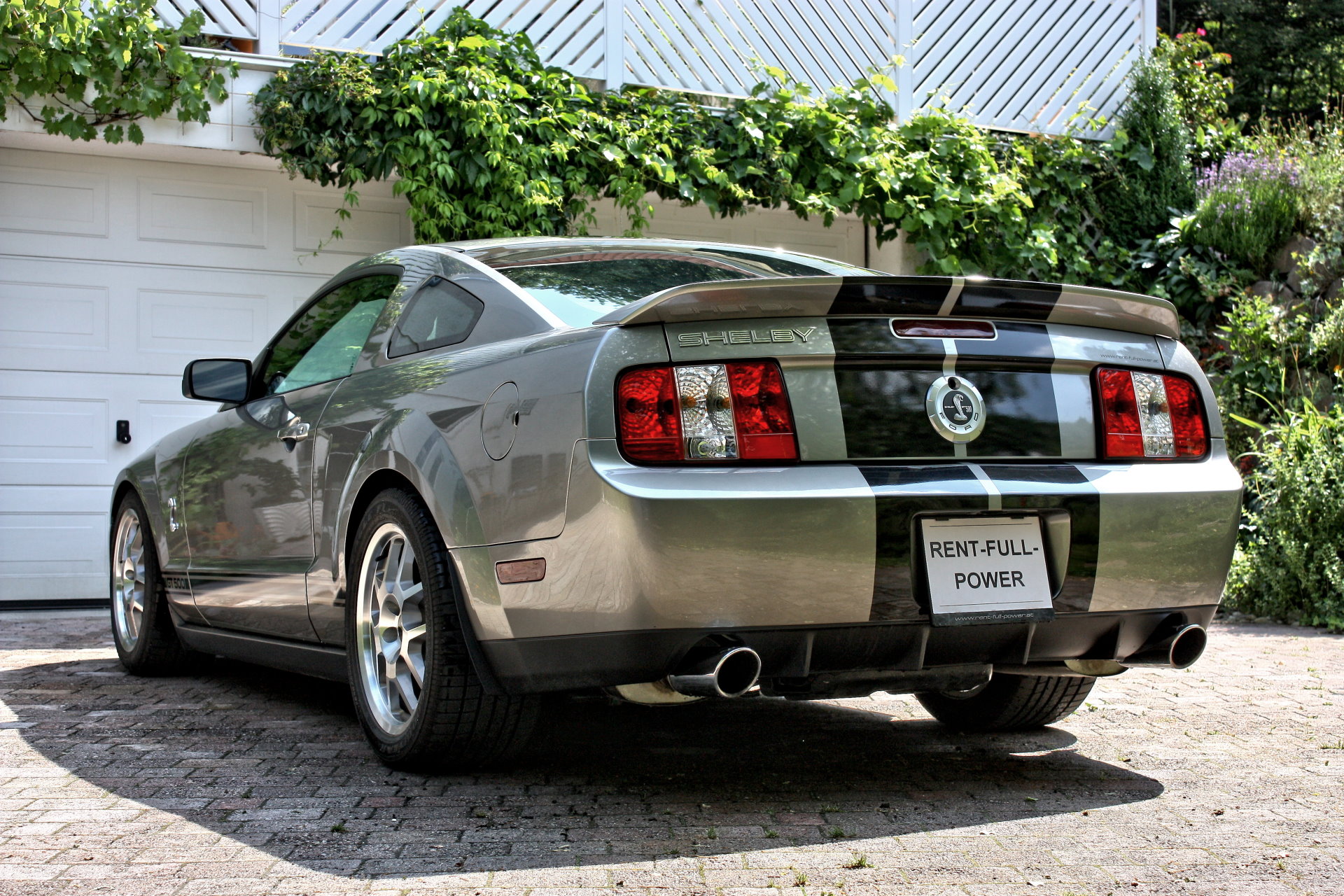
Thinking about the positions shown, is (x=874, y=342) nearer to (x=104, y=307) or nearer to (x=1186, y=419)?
(x=1186, y=419)

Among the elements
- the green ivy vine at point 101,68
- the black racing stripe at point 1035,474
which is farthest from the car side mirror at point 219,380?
the green ivy vine at point 101,68

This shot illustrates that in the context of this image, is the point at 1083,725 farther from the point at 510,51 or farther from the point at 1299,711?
the point at 510,51

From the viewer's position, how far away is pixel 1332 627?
665cm

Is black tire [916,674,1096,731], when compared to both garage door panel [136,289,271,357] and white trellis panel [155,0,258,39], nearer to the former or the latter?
garage door panel [136,289,271,357]

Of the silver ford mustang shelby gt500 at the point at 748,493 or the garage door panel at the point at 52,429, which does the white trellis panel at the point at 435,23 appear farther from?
the silver ford mustang shelby gt500 at the point at 748,493

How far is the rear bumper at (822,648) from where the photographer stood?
9.10 feet

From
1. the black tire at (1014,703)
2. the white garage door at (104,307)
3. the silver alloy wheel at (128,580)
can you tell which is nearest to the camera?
the black tire at (1014,703)

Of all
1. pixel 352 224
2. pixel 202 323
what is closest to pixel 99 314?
pixel 202 323

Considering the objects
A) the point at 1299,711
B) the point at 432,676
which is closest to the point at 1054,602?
the point at 432,676

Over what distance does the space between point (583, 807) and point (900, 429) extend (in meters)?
1.11

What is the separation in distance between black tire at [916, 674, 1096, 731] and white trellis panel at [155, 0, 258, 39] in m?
5.97

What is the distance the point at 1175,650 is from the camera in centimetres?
320

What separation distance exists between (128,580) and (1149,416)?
4.02 metres

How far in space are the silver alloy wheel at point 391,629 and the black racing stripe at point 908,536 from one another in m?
1.11
